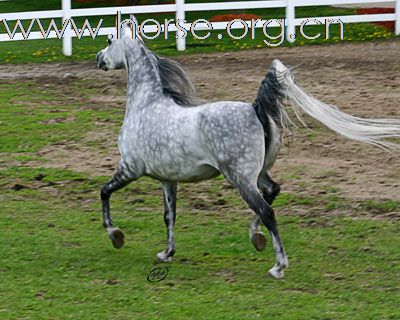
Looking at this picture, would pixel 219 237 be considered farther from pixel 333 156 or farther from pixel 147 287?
pixel 333 156

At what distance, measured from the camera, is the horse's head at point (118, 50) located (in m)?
10.3

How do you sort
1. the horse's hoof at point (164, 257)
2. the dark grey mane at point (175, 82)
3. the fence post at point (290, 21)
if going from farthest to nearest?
the fence post at point (290, 21)
the dark grey mane at point (175, 82)
the horse's hoof at point (164, 257)

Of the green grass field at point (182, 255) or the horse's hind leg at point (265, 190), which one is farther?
the horse's hind leg at point (265, 190)

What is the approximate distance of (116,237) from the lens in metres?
9.86

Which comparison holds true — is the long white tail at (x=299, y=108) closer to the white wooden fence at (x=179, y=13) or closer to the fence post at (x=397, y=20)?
the white wooden fence at (x=179, y=13)

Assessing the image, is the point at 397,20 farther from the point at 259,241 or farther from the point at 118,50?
the point at 259,241

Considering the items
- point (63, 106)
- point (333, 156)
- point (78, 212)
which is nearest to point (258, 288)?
point (78, 212)

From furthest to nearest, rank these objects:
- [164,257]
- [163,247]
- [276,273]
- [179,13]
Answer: [179,13]
[163,247]
[164,257]
[276,273]

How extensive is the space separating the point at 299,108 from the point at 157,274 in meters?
1.80

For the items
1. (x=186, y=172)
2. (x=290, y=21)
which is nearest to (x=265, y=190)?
(x=186, y=172)

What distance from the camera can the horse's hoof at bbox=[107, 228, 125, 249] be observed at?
985 centimetres

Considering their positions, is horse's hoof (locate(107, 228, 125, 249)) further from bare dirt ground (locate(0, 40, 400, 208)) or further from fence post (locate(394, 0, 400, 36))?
fence post (locate(394, 0, 400, 36))

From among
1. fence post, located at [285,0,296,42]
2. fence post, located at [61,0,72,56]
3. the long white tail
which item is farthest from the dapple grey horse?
fence post, located at [285,0,296,42]

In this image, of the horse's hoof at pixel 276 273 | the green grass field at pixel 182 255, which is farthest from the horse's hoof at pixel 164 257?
the horse's hoof at pixel 276 273
